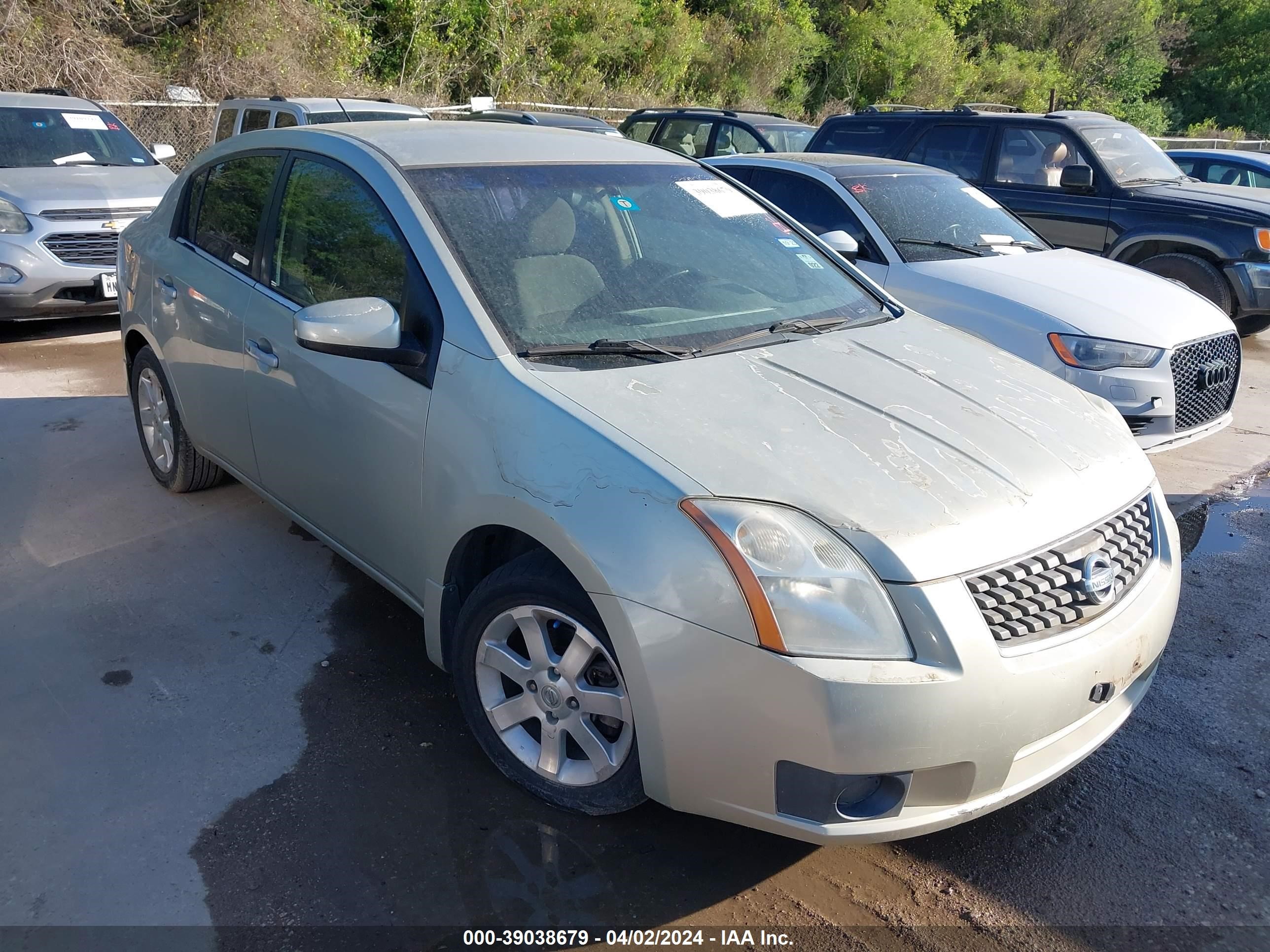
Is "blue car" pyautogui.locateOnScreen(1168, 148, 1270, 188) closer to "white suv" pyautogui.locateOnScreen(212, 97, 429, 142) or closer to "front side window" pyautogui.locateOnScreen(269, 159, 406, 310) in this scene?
"white suv" pyautogui.locateOnScreen(212, 97, 429, 142)

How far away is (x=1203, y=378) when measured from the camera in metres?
5.46

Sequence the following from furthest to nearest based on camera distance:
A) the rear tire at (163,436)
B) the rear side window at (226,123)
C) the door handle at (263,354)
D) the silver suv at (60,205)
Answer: the rear side window at (226,123) → the silver suv at (60,205) → the rear tire at (163,436) → the door handle at (263,354)

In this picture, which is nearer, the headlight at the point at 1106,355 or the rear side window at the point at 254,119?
the headlight at the point at 1106,355

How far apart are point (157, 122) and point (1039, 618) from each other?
1494 cm

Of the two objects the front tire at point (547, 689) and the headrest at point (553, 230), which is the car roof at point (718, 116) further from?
the front tire at point (547, 689)

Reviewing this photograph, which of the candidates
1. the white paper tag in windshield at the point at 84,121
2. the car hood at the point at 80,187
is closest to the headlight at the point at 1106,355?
the car hood at the point at 80,187

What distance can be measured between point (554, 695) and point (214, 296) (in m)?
2.30

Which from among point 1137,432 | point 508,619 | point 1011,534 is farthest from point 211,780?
point 1137,432

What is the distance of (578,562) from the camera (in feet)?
8.25

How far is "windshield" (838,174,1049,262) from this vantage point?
624 centimetres

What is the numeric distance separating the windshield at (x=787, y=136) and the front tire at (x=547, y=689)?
10.0 metres

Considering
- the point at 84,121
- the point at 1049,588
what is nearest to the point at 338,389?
the point at 1049,588

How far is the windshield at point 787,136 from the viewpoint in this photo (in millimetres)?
12070

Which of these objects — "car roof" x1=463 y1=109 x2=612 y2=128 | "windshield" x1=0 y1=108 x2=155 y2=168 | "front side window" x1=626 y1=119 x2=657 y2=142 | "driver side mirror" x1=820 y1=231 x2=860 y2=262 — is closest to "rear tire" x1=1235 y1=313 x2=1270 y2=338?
"driver side mirror" x1=820 y1=231 x2=860 y2=262
